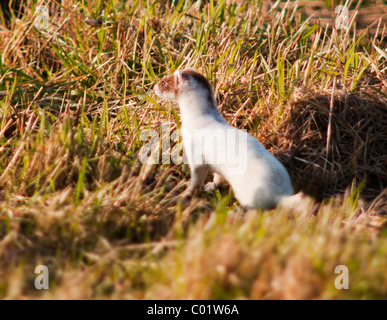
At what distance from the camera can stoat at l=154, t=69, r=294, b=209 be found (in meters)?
2.53

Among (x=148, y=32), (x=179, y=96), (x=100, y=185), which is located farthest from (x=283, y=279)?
(x=148, y=32)

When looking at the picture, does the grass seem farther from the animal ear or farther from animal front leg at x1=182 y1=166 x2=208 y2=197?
the animal ear

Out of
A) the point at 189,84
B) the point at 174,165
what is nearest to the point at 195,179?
the point at 174,165

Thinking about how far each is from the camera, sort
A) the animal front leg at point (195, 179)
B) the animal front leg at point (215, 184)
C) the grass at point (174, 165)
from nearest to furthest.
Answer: the grass at point (174, 165), the animal front leg at point (195, 179), the animal front leg at point (215, 184)

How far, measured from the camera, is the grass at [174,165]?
1.69 m

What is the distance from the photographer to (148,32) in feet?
13.6

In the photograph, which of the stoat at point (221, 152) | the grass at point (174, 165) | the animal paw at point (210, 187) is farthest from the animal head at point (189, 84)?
the animal paw at point (210, 187)

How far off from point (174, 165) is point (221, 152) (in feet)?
2.20

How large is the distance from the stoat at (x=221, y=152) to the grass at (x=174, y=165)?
5.3 inches

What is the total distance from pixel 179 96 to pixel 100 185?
83 centimetres

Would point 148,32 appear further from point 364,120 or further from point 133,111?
point 364,120

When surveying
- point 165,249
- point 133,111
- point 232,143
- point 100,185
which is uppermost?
point 133,111

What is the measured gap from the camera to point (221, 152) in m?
2.65

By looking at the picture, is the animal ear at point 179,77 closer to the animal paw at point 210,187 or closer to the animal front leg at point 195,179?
the animal front leg at point 195,179
